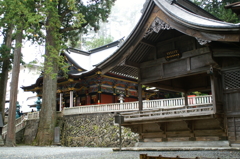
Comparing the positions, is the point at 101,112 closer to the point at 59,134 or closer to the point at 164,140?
the point at 59,134

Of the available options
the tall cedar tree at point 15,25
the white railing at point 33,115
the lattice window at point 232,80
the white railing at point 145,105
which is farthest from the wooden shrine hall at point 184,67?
the white railing at point 33,115

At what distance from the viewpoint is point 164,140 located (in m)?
12.5

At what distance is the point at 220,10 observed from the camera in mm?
23688

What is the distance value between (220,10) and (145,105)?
11215mm

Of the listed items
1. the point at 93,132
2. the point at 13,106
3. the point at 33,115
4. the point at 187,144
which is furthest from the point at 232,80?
the point at 33,115

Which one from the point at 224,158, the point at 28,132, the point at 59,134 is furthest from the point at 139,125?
the point at 28,132

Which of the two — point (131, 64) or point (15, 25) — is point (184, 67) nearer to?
point (131, 64)

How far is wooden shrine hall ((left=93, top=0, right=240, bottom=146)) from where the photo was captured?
1028 cm

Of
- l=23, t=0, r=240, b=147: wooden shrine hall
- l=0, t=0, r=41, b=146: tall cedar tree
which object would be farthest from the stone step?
l=0, t=0, r=41, b=146: tall cedar tree

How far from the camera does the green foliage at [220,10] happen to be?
869 inches

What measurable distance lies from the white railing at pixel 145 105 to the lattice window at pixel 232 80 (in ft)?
17.9

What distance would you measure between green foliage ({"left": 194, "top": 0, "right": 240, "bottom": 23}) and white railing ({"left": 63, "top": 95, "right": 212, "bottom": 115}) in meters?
8.84

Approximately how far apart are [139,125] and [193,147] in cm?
326

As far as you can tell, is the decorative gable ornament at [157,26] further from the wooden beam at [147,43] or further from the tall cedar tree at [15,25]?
the tall cedar tree at [15,25]
